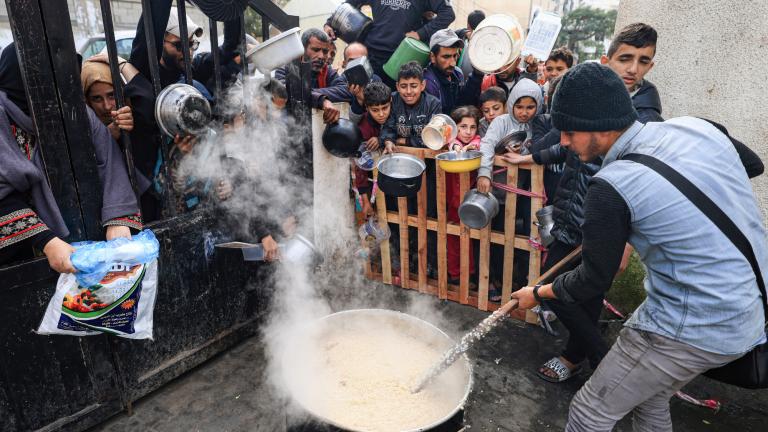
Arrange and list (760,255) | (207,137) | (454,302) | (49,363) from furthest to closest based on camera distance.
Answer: (454,302), (207,137), (49,363), (760,255)

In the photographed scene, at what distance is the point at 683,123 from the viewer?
6.50ft

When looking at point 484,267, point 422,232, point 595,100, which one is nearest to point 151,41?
point 595,100

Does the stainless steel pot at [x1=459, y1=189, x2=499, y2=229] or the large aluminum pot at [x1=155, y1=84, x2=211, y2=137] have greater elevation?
→ the large aluminum pot at [x1=155, y1=84, x2=211, y2=137]

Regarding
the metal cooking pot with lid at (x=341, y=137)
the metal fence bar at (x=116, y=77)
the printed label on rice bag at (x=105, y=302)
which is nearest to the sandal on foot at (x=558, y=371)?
the metal cooking pot with lid at (x=341, y=137)

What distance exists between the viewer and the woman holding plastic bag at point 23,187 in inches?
82.4

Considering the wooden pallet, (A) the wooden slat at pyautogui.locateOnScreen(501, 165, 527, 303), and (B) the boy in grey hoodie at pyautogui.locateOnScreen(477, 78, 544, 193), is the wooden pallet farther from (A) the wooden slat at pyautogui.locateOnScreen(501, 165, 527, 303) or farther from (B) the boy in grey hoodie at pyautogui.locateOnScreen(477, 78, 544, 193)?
(B) the boy in grey hoodie at pyautogui.locateOnScreen(477, 78, 544, 193)

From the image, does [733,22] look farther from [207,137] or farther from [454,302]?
[207,137]

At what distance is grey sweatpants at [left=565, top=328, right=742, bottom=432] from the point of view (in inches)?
77.7

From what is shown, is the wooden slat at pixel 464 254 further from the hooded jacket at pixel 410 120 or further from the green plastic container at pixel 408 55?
the green plastic container at pixel 408 55

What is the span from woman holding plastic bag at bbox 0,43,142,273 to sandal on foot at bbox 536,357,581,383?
3.21 meters

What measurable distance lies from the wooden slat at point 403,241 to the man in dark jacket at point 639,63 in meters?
2.16

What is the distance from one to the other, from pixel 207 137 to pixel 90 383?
1.70 meters

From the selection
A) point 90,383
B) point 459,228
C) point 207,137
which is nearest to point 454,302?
point 459,228

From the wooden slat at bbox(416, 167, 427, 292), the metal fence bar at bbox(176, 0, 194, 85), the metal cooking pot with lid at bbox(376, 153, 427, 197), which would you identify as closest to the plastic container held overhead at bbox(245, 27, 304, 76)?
the metal fence bar at bbox(176, 0, 194, 85)
